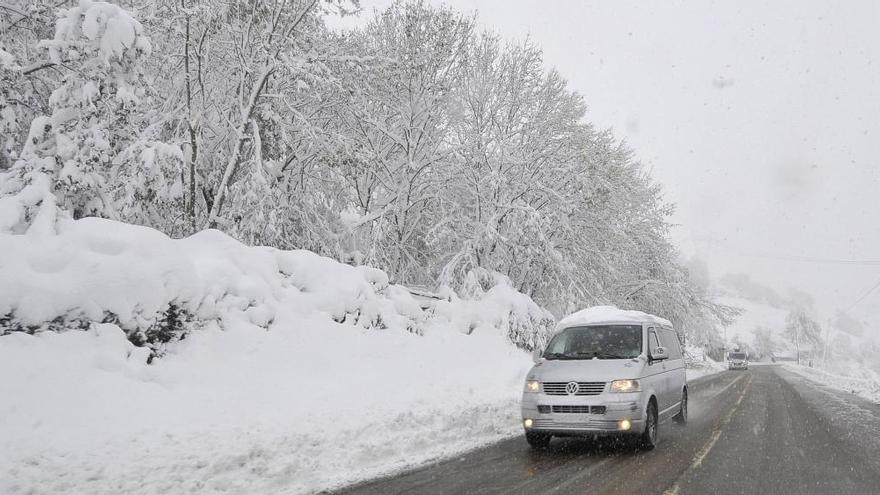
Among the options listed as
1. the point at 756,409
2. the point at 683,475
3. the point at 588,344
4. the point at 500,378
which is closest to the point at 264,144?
the point at 500,378

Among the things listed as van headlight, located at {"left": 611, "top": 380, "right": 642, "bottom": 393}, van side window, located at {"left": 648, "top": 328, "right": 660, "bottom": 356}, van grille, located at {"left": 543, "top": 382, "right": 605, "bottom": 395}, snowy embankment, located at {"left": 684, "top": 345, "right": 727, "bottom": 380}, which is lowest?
snowy embankment, located at {"left": 684, "top": 345, "right": 727, "bottom": 380}

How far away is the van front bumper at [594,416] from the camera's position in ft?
25.1

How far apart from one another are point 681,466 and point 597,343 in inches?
93.6

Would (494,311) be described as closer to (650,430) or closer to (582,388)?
(650,430)

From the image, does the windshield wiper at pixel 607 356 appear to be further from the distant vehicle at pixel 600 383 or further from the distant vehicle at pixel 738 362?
the distant vehicle at pixel 738 362

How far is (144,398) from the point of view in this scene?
642 centimetres

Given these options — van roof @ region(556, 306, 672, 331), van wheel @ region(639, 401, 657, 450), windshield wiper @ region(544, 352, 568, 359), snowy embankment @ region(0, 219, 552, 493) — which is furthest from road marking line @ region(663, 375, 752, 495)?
snowy embankment @ region(0, 219, 552, 493)

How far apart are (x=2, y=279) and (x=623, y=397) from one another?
793 centimetres

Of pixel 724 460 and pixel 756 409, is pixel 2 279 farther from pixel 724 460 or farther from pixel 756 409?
pixel 756 409

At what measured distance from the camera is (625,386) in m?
7.85

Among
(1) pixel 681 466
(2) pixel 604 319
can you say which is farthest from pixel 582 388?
(2) pixel 604 319

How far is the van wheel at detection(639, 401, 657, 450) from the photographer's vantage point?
8086mm

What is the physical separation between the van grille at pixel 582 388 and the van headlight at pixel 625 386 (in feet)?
0.56

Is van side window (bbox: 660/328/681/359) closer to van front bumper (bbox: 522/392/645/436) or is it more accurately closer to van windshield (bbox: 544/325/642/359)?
van windshield (bbox: 544/325/642/359)
